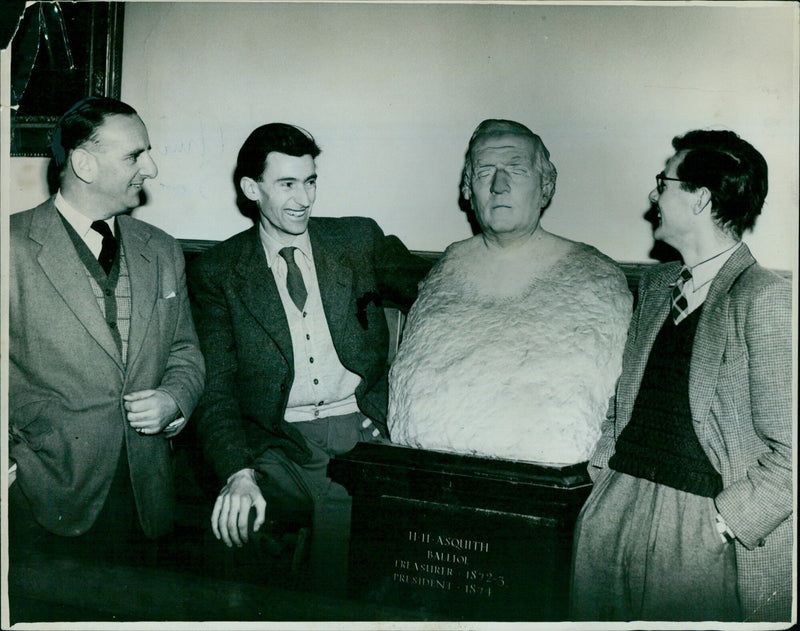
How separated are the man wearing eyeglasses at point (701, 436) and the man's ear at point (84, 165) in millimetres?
1896

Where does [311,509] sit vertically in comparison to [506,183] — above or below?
below

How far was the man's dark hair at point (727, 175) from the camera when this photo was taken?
99.5 inches

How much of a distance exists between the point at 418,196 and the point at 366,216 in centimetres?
23

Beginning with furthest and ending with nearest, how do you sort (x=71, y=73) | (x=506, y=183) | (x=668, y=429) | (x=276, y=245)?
(x=71, y=73) < (x=276, y=245) < (x=506, y=183) < (x=668, y=429)

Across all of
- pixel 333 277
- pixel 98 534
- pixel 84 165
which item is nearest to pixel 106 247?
pixel 84 165

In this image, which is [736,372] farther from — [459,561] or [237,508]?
[237,508]

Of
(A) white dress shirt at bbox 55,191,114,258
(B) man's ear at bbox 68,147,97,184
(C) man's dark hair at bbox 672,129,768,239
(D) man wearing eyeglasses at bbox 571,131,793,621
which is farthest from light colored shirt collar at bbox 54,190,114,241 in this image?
(C) man's dark hair at bbox 672,129,768,239

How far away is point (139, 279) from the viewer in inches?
112

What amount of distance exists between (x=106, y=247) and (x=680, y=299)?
190 centimetres

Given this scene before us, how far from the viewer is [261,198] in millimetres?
2979

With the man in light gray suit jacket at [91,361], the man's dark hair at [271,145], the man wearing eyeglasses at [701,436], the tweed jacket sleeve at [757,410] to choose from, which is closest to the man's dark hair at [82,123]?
the man in light gray suit jacket at [91,361]

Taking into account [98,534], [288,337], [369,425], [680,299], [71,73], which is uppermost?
[71,73]

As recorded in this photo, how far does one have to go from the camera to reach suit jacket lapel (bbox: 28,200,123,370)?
274 centimetres

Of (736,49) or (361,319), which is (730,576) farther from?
(736,49)
